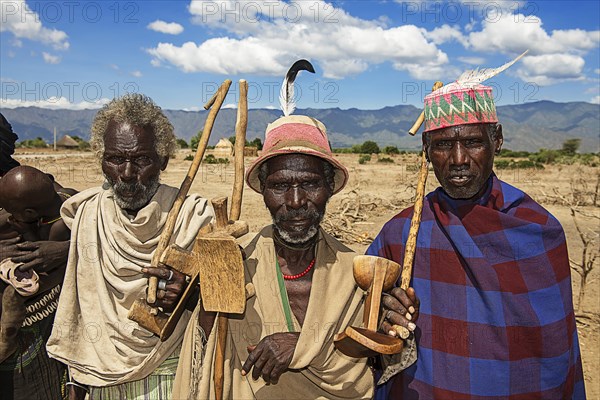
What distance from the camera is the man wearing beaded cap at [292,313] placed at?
1815 millimetres

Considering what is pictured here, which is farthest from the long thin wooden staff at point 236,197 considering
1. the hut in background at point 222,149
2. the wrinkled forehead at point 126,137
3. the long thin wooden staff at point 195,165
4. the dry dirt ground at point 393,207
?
the hut in background at point 222,149

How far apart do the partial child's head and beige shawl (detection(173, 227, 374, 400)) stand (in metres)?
1.05

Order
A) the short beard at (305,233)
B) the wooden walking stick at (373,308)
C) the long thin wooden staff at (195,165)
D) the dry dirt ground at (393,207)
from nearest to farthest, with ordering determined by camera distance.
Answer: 1. the wooden walking stick at (373,308)
2. the short beard at (305,233)
3. the long thin wooden staff at (195,165)
4. the dry dirt ground at (393,207)

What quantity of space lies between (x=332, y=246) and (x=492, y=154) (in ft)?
2.59

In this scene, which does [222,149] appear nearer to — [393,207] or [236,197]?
[393,207]

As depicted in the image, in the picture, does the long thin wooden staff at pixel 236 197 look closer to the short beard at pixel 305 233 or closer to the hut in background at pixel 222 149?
the short beard at pixel 305 233

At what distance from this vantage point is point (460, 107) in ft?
6.07

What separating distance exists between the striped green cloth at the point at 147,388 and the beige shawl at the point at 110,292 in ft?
0.20

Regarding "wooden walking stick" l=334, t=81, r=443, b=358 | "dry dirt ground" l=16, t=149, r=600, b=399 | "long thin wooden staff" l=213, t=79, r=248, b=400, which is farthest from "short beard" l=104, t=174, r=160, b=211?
"dry dirt ground" l=16, t=149, r=600, b=399

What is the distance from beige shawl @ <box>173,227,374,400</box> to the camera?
71.9 inches

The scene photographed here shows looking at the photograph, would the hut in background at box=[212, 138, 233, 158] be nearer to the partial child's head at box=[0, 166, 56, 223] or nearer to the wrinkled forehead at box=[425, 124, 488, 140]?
the partial child's head at box=[0, 166, 56, 223]

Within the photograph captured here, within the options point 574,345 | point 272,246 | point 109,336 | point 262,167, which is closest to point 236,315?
point 272,246

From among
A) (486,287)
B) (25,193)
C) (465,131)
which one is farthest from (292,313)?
(25,193)

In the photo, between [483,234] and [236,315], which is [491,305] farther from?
[236,315]
